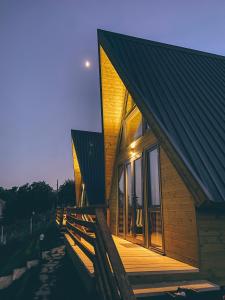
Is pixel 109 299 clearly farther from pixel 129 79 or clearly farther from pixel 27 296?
pixel 129 79

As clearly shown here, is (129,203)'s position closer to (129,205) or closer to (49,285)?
(129,205)

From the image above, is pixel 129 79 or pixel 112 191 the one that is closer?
pixel 129 79

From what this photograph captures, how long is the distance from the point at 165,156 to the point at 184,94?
7.01ft

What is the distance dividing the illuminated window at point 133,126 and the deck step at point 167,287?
4933 millimetres

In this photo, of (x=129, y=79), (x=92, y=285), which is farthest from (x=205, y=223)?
(x=129, y=79)

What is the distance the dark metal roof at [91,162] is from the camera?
16.4m

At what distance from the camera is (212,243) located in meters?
4.67

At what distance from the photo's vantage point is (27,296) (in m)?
6.29

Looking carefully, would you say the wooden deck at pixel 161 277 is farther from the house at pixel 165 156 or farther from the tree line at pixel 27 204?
the tree line at pixel 27 204

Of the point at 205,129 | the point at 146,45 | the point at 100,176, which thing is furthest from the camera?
the point at 100,176

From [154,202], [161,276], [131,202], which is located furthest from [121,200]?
[161,276]

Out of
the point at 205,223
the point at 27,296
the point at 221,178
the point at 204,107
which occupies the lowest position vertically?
the point at 27,296

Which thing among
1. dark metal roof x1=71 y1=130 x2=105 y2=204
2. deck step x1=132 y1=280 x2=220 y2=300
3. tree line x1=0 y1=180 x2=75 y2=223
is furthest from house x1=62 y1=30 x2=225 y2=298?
tree line x1=0 y1=180 x2=75 y2=223

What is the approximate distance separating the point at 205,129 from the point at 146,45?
5123mm
